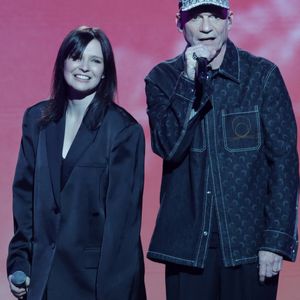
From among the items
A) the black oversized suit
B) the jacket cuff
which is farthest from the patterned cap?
the jacket cuff

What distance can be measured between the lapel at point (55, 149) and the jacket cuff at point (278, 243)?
0.62 meters

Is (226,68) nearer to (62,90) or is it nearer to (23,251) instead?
(62,90)

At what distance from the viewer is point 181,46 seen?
3.38 meters

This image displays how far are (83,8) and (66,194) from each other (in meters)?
1.14

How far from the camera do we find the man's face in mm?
2465

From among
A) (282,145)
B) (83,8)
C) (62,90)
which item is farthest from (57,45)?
(282,145)

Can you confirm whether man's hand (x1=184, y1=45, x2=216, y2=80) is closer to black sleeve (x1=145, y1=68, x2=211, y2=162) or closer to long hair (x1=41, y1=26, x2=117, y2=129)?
black sleeve (x1=145, y1=68, x2=211, y2=162)

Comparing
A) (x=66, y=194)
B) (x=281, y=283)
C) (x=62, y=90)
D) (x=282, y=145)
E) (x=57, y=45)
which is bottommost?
(x=281, y=283)

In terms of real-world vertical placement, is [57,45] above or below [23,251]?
above

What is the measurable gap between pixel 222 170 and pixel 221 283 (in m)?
0.33

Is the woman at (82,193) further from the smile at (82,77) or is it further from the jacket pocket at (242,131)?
the jacket pocket at (242,131)

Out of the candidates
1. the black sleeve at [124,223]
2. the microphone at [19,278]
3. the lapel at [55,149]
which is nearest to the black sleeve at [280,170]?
the black sleeve at [124,223]

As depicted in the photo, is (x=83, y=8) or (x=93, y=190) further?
(x=83, y=8)

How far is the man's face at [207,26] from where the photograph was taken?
246cm
